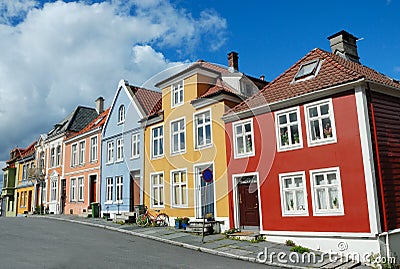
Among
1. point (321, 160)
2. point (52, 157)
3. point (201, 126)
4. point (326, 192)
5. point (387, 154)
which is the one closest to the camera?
point (387, 154)

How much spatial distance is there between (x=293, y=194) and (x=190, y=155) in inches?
257

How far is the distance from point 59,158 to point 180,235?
803 inches

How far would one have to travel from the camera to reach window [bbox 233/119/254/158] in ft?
52.5

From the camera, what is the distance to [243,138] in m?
16.4

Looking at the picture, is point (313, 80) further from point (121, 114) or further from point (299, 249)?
point (121, 114)

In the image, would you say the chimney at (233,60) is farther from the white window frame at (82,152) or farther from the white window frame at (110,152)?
the white window frame at (82,152)

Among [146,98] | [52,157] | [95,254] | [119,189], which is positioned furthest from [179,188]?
[52,157]

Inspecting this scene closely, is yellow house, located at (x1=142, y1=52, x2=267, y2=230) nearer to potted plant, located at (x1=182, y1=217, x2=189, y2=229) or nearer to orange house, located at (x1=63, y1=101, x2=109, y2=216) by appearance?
potted plant, located at (x1=182, y1=217, x2=189, y2=229)

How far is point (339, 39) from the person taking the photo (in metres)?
18.2

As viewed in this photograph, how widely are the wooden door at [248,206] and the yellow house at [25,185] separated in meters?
27.5

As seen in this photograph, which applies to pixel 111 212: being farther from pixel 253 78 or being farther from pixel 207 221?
pixel 253 78

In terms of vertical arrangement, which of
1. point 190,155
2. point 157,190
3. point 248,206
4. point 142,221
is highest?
point 190,155

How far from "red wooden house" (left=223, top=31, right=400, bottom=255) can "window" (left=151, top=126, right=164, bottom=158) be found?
600 cm

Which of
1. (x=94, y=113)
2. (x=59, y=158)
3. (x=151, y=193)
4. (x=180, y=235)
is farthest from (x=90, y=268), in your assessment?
(x=94, y=113)
